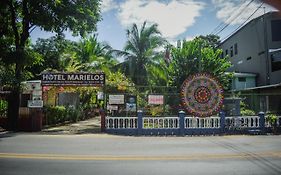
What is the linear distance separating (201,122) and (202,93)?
2097mm

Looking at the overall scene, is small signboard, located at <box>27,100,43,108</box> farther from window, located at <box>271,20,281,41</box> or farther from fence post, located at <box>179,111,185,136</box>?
window, located at <box>271,20,281,41</box>

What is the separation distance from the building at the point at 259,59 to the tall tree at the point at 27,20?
1522cm

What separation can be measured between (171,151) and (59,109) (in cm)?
1488

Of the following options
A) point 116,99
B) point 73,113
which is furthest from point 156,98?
point 73,113

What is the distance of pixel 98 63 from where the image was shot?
37125 mm

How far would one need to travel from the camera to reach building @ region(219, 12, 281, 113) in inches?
1187

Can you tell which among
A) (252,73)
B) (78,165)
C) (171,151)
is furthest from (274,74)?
(78,165)

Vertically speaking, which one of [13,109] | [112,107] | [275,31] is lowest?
[13,109]

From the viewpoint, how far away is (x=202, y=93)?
66.1ft

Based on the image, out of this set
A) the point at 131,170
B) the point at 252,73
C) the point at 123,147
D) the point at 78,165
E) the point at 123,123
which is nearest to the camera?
the point at 131,170

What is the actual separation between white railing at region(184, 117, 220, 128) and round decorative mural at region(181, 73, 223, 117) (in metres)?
1.01

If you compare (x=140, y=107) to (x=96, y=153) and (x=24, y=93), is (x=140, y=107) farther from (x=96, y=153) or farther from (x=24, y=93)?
(x=96, y=153)

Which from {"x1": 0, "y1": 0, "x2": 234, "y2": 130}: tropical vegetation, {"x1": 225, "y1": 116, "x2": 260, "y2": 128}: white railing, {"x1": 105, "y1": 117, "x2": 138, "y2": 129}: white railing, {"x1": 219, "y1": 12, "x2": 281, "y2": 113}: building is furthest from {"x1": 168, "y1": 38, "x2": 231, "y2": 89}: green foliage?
{"x1": 105, "y1": 117, "x2": 138, "y2": 129}: white railing

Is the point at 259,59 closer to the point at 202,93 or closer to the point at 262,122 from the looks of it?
the point at 202,93
